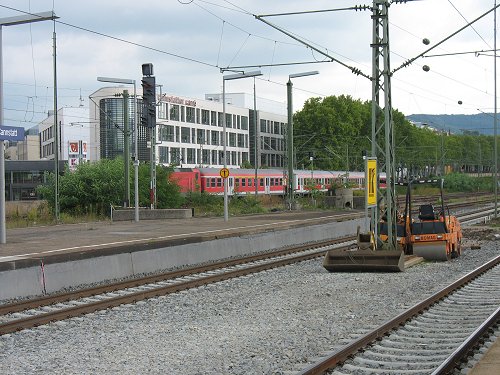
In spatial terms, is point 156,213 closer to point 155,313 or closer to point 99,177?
point 99,177

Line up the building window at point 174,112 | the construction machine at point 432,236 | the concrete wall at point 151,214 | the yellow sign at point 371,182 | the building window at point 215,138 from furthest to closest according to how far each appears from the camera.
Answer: the building window at point 215,138 → the building window at point 174,112 → the concrete wall at point 151,214 → the construction machine at point 432,236 → the yellow sign at point 371,182

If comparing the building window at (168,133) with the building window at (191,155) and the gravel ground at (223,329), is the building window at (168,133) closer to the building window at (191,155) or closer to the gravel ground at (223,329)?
the building window at (191,155)

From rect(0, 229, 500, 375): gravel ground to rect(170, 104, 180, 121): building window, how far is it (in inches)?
3157

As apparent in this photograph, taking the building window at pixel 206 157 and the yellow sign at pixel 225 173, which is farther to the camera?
the building window at pixel 206 157

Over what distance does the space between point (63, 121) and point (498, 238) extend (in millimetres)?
73278

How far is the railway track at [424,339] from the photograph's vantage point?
8.73 m

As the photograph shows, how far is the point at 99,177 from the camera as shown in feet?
160

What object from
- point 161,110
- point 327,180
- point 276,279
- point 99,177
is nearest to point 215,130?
point 161,110

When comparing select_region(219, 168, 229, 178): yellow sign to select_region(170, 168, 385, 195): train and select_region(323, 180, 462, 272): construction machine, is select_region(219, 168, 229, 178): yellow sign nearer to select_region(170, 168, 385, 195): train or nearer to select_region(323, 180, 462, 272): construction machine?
select_region(170, 168, 385, 195): train

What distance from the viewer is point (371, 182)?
19.8 m

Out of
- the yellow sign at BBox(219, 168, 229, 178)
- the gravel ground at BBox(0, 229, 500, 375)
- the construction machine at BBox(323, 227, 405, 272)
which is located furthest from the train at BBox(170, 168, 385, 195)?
the gravel ground at BBox(0, 229, 500, 375)

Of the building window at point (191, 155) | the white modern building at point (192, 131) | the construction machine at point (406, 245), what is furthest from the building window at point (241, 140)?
the construction machine at point (406, 245)

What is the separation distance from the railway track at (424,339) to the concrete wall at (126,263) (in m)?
8.15

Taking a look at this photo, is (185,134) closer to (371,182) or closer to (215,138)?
(215,138)
